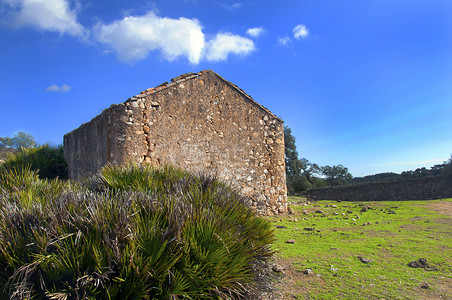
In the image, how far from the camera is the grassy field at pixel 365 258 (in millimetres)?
3746

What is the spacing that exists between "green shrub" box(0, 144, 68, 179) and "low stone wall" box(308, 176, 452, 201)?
1601 cm

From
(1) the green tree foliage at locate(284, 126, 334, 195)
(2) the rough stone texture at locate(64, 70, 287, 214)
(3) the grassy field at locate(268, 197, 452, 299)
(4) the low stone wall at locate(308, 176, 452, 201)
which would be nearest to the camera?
(3) the grassy field at locate(268, 197, 452, 299)

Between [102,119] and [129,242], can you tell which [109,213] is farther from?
[102,119]

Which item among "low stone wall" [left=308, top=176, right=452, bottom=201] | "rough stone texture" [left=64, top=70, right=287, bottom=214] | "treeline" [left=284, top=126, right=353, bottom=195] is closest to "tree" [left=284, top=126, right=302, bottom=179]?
"treeline" [left=284, top=126, right=353, bottom=195]

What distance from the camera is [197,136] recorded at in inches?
345

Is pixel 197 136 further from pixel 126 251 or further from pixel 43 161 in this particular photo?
pixel 43 161

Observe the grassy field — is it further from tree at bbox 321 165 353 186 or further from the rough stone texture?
tree at bbox 321 165 353 186

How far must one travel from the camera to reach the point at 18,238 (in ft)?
9.34

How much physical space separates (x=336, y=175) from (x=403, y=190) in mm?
14385

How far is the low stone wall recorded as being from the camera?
17000 millimetres

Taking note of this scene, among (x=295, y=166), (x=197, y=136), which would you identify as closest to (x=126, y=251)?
(x=197, y=136)

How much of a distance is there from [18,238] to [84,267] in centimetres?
78

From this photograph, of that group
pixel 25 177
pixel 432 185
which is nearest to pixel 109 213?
pixel 25 177

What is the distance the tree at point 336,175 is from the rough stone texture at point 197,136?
23218mm
